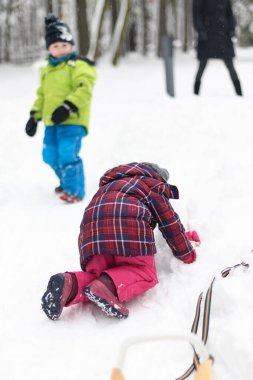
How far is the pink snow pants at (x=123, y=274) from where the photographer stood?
104 inches

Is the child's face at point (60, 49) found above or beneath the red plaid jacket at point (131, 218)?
above

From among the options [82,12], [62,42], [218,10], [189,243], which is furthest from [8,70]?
[189,243]

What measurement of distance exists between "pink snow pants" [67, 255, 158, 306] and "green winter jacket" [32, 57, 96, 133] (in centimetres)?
233

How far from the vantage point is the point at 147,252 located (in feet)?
9.03

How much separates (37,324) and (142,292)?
A: 604 mm

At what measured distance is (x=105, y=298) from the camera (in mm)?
2551

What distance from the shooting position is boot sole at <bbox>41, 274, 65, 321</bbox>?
257 cm

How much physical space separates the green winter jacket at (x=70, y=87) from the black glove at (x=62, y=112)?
0.08 m

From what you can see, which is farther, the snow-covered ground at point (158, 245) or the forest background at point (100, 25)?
the forest background at point (100, 25)

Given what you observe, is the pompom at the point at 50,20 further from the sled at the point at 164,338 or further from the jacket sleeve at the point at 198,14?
the sled at the point at 164,338

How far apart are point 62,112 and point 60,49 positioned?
696 mm

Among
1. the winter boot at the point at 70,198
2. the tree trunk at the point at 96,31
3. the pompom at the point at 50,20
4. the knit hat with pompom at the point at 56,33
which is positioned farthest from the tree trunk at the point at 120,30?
the winter boot at the point at 70,198

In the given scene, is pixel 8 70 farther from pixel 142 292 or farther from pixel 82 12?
pixel 142 292

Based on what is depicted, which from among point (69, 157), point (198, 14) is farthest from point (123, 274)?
point (198, 14)
